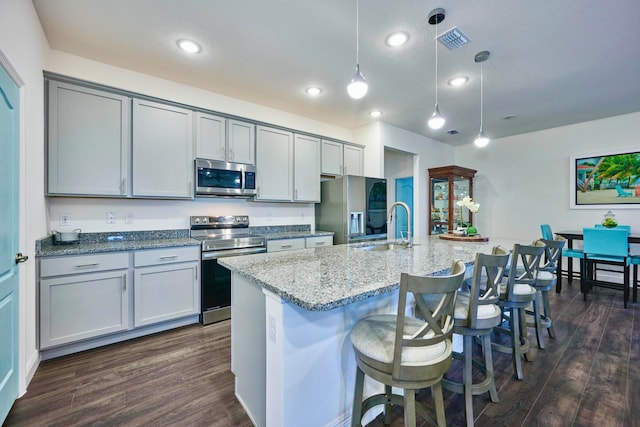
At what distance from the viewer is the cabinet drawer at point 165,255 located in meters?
2.57

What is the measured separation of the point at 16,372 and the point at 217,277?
153 cm

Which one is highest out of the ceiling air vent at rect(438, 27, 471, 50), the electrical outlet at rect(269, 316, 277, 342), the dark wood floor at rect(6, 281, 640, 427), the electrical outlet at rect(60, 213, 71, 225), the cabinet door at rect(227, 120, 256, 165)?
the ceiling air vent at rect(438, 27, 471, 50)

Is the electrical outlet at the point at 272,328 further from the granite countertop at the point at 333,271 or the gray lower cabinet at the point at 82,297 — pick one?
the gray lower cabinet at the point at 82,297

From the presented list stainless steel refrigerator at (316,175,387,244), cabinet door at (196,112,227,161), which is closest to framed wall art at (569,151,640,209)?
stainless steel refrigerator at (316,175,387,244)

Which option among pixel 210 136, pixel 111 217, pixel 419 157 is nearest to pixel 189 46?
pixel 210 136

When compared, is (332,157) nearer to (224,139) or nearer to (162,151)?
(224,139)

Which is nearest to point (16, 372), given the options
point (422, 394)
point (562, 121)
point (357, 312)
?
point (357, 312)

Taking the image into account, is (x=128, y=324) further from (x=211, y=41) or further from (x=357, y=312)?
(x=211, y=41)

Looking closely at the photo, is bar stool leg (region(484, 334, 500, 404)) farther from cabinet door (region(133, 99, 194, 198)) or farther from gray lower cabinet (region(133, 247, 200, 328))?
cabinet door (region(133, 99, 194, 198))

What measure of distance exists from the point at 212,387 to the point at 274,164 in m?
2.69

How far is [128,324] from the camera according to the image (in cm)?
251

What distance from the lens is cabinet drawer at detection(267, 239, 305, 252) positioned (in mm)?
3461

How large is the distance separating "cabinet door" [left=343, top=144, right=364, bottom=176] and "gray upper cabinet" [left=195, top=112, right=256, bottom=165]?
166 cm

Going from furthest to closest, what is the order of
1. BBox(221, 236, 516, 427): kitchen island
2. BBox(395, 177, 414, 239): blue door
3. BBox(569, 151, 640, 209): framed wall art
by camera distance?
BBox(395, 177, 414, 239): blue door, BBox(569, 151, 640, 209): framed wall art, BBox(221, 236, 516, 427): kitchen island
